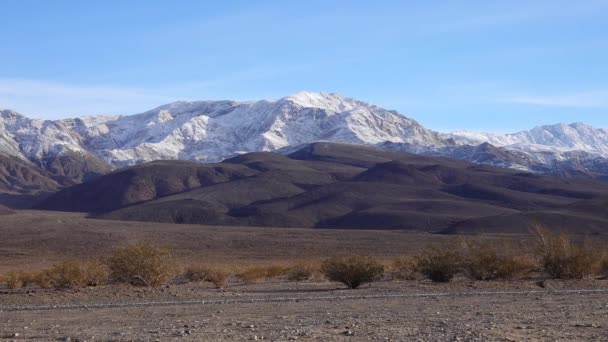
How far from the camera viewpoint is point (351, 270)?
34469 millimetres

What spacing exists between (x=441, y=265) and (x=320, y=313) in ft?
43.2

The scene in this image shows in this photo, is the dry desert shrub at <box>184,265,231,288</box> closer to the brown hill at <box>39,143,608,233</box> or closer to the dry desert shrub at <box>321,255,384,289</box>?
the dry desert shrub at <box>321,255,384,289</box>

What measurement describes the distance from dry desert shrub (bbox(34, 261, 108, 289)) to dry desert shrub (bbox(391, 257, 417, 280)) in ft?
41.8

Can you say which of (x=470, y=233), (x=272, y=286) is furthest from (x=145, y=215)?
(x=272, y=286)

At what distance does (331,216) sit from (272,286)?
107m

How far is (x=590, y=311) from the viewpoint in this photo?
22.2 m

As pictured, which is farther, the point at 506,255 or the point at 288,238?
the point at 288,238

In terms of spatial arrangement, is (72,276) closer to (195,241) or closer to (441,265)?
(441,265)

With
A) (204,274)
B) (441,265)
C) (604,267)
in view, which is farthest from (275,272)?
(604,267)

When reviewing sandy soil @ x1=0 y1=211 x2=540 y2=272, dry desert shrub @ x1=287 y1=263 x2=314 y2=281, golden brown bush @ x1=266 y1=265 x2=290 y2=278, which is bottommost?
sandy soil @ x1=0 y1=211 x2=540 y2=272

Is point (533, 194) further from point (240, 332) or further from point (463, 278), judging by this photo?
point (240, 332)

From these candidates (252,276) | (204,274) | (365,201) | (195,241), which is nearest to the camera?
(204,274)

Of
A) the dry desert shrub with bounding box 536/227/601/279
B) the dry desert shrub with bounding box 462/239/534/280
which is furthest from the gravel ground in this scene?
the dry desert shrub with bounding box 536/227/601/279

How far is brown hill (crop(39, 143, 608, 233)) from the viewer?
12431cm
